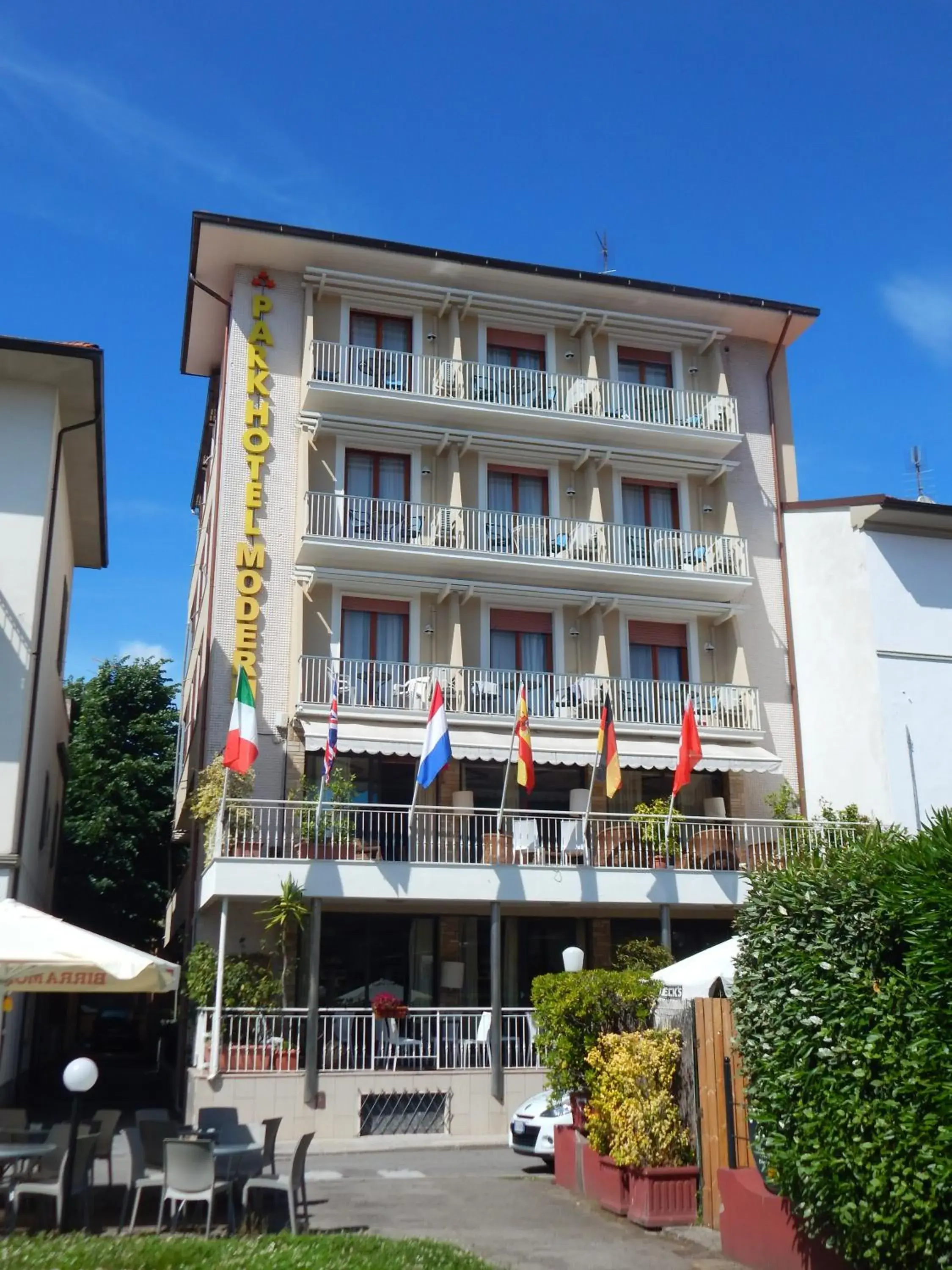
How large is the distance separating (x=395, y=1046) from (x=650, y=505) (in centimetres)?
1350

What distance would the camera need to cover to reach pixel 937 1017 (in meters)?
7.60

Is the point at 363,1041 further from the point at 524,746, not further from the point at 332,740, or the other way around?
the point at 524,746

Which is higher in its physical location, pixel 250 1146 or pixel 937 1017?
pixel 937 1017

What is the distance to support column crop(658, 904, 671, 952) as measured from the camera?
21.8m

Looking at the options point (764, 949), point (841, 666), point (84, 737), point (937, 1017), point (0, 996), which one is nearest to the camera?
point (937, 1017)

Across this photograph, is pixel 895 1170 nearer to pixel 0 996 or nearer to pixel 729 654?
pixel 0 996

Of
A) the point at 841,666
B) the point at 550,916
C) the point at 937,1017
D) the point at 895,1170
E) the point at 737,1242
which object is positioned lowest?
the point at 737,1242

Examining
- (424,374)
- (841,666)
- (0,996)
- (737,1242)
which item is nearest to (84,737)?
(424,374)

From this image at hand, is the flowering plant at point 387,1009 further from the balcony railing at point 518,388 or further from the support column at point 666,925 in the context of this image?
the balcony railing at point 518,388

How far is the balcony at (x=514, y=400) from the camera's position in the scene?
2545cm

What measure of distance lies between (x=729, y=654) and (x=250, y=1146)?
659 inches

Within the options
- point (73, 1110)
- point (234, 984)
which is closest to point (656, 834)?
point (234, 984)

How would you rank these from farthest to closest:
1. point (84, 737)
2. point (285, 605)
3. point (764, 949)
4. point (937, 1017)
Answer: point (84, 737) → point (285, 605) → point (764, 949) → point (937, 1017)

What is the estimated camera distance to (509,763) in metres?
23.0
